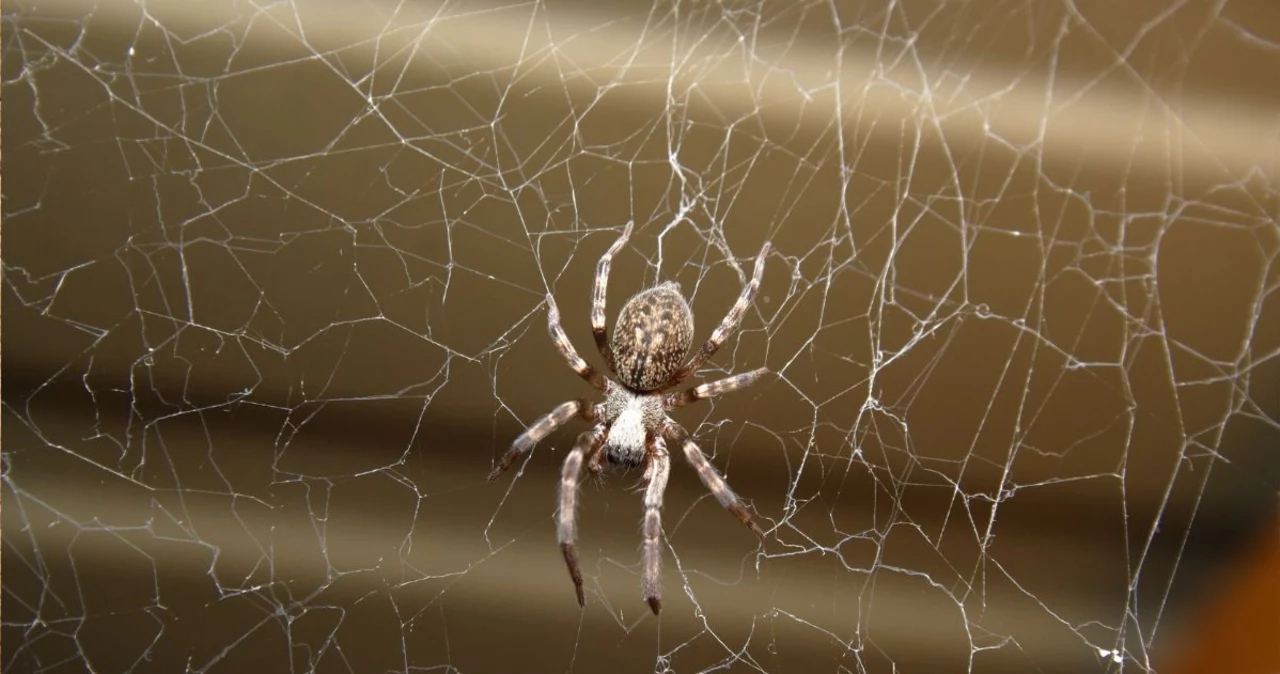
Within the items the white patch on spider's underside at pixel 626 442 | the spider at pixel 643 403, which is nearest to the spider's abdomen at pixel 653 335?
the spider at pixel 643 403

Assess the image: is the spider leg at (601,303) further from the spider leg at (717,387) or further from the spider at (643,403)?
the spider leg at (717,387)

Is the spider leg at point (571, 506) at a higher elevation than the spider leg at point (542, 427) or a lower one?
lower

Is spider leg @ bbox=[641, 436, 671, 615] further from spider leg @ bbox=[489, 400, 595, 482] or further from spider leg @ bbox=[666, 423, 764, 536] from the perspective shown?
spider leg @ bbox=[489, 400, 595, 482]

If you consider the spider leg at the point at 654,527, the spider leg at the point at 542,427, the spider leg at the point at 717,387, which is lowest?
the spider leg at the point at 654,527

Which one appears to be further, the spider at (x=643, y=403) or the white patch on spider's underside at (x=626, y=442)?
the white patch on spider's underside at (x=626, y=442)

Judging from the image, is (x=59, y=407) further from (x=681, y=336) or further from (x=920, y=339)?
(x=920, y=339)

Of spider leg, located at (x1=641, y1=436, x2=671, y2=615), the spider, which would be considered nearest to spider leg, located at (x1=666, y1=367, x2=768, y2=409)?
the spider

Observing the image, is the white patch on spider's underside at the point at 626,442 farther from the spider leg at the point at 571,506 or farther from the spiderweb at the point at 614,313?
the spiderweb at the point at 614,313
